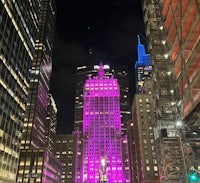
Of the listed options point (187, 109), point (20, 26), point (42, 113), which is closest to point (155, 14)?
point (187, 109)

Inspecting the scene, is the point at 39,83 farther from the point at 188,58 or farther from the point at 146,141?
the point at 188,58

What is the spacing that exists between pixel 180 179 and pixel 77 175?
6475 inches

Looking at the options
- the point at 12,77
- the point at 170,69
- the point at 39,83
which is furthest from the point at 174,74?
the point at 39,83

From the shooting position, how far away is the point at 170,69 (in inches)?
1442

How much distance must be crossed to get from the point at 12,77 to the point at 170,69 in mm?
48025

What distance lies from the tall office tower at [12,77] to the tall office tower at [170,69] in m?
37.9

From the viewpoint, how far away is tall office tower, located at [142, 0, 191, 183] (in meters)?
28.2

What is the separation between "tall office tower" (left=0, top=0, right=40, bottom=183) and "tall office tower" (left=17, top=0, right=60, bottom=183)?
27.0m

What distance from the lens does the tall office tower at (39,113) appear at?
103m

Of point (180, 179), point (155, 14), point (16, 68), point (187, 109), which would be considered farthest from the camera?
point (16, 68)

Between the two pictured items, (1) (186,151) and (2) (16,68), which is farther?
(2) (16,68)

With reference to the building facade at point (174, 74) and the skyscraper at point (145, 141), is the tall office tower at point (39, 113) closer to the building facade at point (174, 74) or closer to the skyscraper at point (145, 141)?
the skyscraper at point (145, 141)

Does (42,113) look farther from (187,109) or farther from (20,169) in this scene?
(187,109)

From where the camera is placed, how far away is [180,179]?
36188mm
